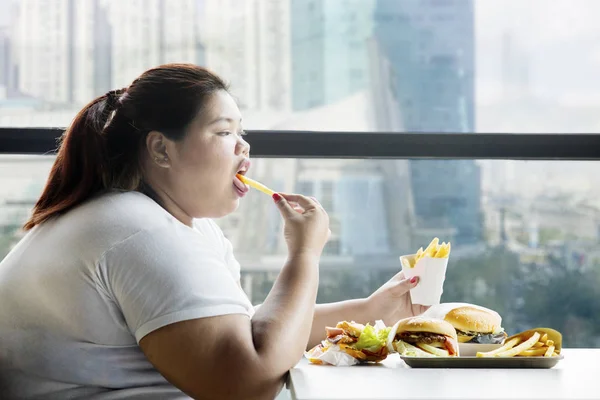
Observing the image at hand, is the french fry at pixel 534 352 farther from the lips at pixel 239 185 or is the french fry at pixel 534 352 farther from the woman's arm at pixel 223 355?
the lips at pixel 239 185

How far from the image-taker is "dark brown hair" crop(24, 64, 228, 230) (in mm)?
1480

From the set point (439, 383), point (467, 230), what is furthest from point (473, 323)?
point (467, 230)

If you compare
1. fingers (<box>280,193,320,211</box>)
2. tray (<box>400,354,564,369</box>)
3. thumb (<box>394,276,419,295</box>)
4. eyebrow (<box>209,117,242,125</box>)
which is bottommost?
tray (<box>400,354,564,369</box>)

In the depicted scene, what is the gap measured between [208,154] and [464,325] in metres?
0.62

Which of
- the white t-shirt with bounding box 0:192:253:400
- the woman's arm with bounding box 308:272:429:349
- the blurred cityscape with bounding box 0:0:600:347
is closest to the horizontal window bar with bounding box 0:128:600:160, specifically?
the blurred cityscape with bounding box 0:0:600:347

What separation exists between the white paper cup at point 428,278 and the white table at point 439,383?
239 millimetres

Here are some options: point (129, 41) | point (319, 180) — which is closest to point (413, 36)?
point (319, 180)

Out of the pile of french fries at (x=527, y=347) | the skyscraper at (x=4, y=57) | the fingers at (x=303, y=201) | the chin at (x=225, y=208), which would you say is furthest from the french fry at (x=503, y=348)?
the skyscraper at (x=4, y=57)

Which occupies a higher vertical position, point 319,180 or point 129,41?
point 129,41

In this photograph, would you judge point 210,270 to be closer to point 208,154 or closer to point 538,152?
point 208,154

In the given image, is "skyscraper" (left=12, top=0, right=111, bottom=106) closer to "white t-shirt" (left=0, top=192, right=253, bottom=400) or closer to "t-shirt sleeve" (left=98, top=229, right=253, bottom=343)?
"white t-shirt" (left=0, top=192, right=253, bottom=400)

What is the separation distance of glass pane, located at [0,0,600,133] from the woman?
2.70 ft

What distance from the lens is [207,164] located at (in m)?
1.56

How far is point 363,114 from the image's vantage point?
95.1 inches
